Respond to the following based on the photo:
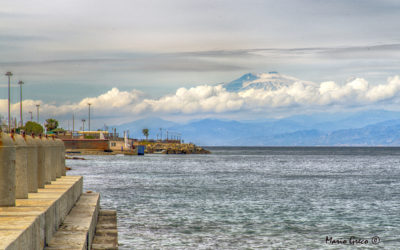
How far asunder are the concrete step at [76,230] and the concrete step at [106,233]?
832 millimetres

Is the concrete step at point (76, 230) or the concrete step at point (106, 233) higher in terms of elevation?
the concrete step at point (76, 230)

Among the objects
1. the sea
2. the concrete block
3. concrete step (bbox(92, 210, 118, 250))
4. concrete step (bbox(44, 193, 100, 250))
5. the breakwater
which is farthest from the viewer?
the sea

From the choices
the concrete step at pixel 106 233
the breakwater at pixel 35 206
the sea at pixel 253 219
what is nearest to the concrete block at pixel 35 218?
the breakwater at pixel 35 206

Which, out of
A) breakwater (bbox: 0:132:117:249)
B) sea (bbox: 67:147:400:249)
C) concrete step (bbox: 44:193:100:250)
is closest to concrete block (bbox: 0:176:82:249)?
breakwater (bbox: 0:132:117:249)

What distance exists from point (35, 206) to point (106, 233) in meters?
6.15

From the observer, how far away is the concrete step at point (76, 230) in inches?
505

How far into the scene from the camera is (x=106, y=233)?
1900 centimetres

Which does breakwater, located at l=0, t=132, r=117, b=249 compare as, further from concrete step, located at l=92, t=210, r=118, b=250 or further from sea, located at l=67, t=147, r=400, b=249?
sea, located at l=67, t=147, r=400, b=249

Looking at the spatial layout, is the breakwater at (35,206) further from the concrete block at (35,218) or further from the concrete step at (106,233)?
the concrete step at (106,233)

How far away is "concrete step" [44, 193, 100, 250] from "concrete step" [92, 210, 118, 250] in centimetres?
83

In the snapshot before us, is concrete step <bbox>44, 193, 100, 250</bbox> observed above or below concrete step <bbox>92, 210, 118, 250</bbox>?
above

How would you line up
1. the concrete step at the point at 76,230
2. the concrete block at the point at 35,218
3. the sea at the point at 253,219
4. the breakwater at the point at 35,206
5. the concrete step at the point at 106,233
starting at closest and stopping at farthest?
the concrete block at the point at 35,218, the breakwater at the point at 35,206, the concrete step at the point at 76,230, the concrete step at the point at 106,233, the sea at the point at 253,219

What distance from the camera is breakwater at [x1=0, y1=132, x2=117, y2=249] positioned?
32.6ft

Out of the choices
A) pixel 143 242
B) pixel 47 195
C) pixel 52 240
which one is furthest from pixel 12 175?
pixel 143 242
